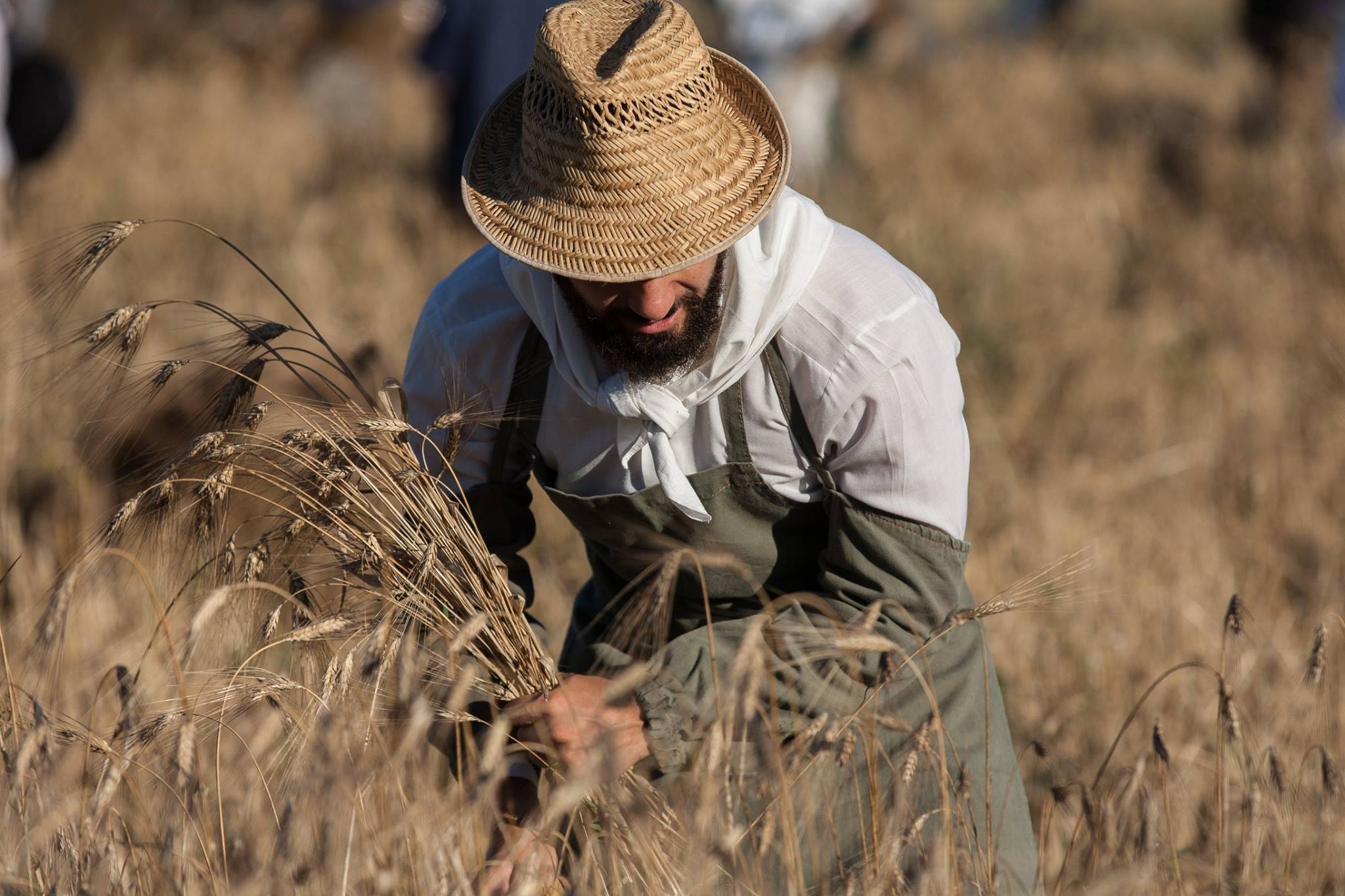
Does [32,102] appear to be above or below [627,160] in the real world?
below

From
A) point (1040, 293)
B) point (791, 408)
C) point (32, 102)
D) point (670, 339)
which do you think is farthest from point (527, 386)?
point (1040, 293)

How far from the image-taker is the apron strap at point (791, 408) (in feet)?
5.27

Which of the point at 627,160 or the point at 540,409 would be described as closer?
the point at 627,160

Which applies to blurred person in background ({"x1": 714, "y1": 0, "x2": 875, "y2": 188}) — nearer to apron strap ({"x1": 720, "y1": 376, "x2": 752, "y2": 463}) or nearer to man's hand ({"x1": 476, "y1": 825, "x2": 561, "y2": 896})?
apron strap ({"x1": 720, "y1": 376, "x2": 752, "y2": 463})

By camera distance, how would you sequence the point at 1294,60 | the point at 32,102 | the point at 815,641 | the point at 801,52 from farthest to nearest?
the point at 1294,60 < the point at 801,52 < the point at 32,102 < the point at 815,641

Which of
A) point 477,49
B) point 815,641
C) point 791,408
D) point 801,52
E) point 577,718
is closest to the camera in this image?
point 815,641

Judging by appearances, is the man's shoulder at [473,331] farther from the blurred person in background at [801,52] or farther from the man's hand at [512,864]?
the blurred person in background at [801,52]

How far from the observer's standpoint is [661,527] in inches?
67.2

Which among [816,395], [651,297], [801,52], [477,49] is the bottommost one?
[801,52]

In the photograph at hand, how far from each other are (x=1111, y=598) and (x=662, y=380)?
73.3 inches

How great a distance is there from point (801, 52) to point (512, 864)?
490 cm

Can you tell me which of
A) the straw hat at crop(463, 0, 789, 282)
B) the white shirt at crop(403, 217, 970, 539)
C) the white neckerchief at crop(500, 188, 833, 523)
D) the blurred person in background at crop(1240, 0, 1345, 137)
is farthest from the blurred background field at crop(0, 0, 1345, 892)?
the straw hat at crop(463, 0, 789, 282)

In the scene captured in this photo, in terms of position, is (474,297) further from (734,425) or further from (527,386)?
(734,425)

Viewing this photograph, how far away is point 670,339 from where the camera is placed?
157 centimetres
